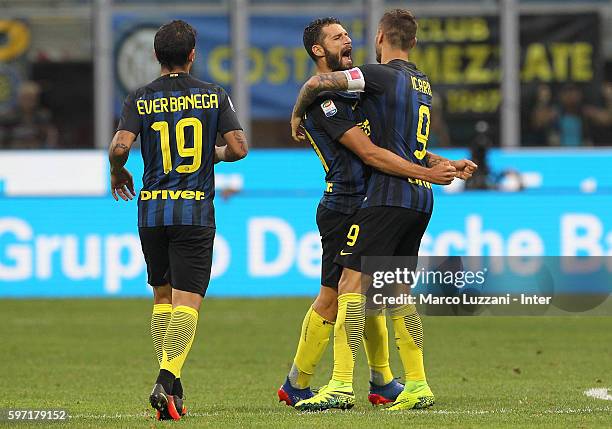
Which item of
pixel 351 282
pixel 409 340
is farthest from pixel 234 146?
pixel 409 340

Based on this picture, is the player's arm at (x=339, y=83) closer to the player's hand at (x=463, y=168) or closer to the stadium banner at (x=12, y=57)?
the player's hand at (x=463, y=168)

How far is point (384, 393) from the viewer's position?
8.25 m

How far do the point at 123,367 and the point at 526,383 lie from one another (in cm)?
291

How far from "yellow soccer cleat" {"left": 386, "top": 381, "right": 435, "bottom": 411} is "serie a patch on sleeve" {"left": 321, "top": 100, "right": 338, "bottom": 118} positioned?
4.75ft

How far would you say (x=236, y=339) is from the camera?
1267 cm

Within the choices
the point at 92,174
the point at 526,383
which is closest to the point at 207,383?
the point at 526,383

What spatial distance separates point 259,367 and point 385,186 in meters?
3.25

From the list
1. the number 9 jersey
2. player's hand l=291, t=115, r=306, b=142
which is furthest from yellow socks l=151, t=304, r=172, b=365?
player's hand l=291, t=115, r=306, b=142

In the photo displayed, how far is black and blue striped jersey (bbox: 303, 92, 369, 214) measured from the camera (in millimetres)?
7766

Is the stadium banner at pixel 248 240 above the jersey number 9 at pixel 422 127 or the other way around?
the other way around

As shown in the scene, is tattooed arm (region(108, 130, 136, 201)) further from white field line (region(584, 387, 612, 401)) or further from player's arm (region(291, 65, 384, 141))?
white field line (region(584, 387, 612, 401))

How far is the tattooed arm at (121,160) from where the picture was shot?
7586 mm

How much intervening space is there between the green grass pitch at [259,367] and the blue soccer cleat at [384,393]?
0.07 m

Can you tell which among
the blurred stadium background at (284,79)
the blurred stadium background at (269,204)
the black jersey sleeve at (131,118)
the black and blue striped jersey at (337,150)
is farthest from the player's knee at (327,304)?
the blurred stadium background at (284,79)
